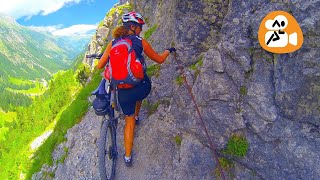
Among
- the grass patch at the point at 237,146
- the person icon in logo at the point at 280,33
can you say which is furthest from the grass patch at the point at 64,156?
the person icon in logo at the point at 280,33

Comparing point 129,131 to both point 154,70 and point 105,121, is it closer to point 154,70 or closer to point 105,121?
point 105,121

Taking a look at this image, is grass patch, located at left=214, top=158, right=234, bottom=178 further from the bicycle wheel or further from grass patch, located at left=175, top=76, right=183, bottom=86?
the bicycle wheel

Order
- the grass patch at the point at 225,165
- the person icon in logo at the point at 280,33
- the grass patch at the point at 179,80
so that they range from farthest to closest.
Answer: the grass patch at the point at 179,80 → the grass patch at the point at 225,165 → the person icon in logo at the point at 280,33

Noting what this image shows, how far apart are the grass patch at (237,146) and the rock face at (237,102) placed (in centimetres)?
13

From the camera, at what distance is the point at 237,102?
31.7 feet

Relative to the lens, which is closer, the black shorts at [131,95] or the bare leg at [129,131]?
the black shorts at [131,95]

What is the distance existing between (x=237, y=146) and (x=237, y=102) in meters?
1.45

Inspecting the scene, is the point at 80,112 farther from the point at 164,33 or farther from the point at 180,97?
the point at 180,97

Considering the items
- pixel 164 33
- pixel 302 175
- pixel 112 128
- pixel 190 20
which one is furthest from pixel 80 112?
pixel 302 175

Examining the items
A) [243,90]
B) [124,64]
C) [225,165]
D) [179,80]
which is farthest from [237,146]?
[124,64]

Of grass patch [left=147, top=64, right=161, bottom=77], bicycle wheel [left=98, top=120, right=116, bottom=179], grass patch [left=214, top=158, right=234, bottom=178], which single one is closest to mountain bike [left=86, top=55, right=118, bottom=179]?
bicycle wheel [left=98, top=120, right=116, bottom=179]

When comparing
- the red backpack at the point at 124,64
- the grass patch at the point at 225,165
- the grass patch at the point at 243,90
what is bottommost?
the grass patch at the point at 225,165

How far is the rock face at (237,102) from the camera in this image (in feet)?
28.0

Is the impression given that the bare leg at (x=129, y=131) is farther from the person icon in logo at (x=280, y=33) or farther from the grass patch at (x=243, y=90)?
the person icon in logo at (x=280, y=33)
